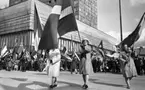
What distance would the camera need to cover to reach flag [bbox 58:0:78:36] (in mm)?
7441

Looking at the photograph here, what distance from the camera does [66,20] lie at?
7621 millimetres

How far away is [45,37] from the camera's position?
648 cm

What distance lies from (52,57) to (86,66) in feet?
4.18

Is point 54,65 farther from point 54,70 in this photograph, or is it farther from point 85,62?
point 85,62

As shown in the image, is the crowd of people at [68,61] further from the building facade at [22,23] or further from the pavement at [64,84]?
the building facade at [22,23]

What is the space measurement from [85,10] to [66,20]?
5719 cm

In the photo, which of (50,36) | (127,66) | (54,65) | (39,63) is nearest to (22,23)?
(39,63)

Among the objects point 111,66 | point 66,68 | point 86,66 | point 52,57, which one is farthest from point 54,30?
point 66,68

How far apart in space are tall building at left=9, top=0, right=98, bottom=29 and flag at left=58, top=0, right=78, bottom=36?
50518 millimetres

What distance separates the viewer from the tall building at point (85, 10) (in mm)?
58656

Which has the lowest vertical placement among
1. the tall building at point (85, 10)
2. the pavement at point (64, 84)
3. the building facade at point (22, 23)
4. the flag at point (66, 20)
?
the pavement at point (64, 84)

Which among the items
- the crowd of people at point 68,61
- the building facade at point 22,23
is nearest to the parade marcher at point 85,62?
the crowd of people at point 68,61

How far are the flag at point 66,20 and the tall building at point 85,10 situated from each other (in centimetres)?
5052

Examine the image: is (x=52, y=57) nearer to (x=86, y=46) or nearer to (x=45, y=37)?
(x=45, y=37)
